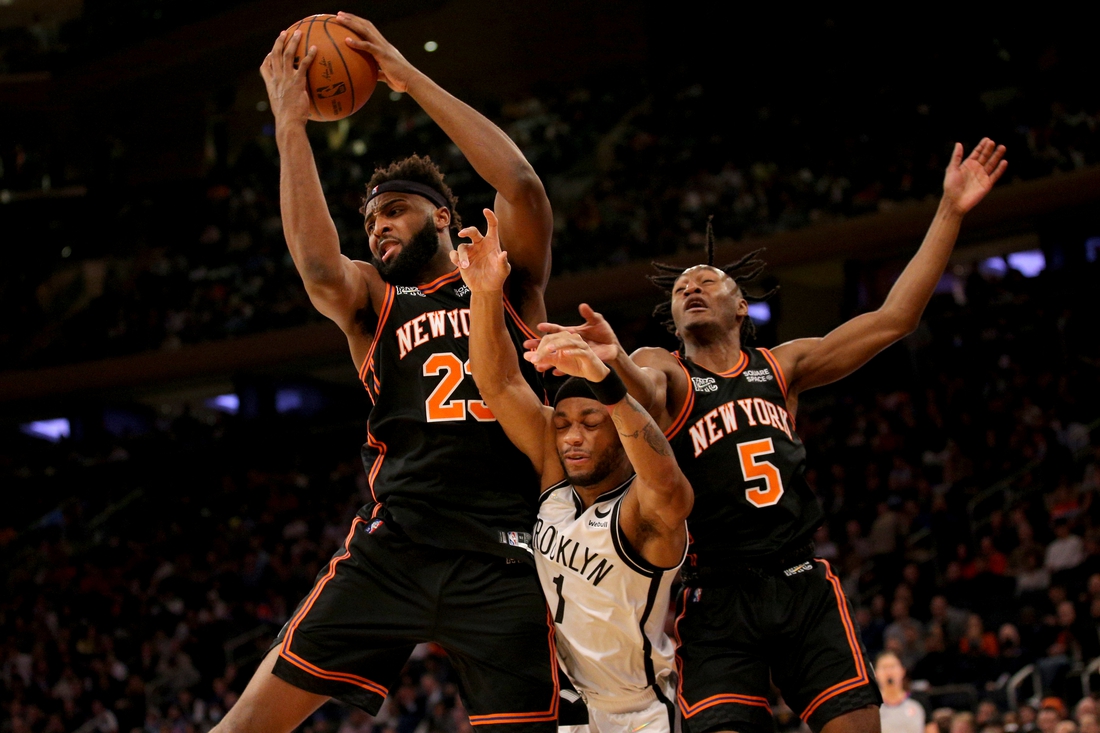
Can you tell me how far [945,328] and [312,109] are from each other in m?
12.7

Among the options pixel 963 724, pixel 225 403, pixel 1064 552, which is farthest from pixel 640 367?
pixel 225 403

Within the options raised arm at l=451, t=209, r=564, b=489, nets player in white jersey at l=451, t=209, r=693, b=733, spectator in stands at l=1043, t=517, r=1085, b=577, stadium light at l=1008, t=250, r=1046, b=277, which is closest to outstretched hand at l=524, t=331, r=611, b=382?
nets player in white jersey at l=451, t=209, r=693, b=733

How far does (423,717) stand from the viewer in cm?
1152

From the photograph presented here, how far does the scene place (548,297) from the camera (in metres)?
17.5

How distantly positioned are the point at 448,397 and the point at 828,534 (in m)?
9.71

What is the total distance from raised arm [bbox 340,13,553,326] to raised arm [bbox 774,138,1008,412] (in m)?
1.15

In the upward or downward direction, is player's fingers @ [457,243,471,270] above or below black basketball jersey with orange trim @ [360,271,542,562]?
above

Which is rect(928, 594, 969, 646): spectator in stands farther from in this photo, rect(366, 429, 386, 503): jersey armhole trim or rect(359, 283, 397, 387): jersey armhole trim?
rect(359, 283, 397, 387): jersey armhole trim

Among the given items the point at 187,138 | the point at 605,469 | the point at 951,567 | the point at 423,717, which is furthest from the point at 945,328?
the point at 187,138

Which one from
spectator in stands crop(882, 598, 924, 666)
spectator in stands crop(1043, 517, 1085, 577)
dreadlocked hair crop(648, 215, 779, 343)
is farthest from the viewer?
spectator in stands crop(1043, 517, 1085, 577)

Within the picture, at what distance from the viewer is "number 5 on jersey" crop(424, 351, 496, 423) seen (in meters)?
3.89

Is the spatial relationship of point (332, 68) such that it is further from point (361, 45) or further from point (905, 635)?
point (905, 635)

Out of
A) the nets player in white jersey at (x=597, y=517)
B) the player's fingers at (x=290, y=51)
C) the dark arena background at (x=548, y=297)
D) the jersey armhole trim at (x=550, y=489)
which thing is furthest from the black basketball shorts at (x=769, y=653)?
the dark arena background at (x=548, y=297)

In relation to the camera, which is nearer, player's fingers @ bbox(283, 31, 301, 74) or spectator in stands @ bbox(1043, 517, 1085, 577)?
player's fingers @ bbox(283, 31, 301, 74)
